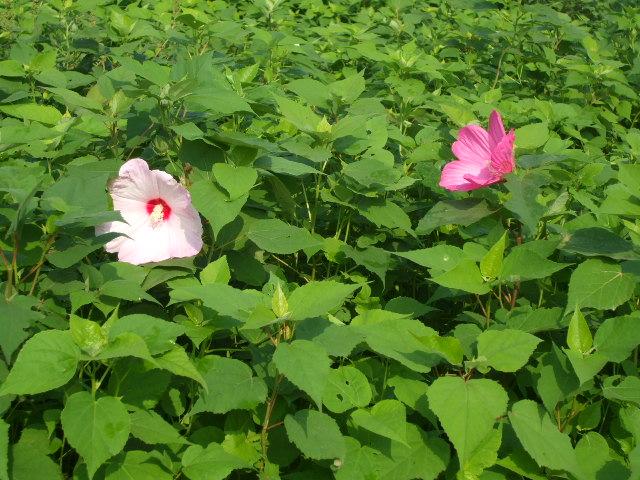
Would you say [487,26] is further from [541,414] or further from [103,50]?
[541,414]

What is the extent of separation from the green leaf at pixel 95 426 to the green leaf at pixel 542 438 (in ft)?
2.50

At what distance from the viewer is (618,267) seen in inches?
68.7

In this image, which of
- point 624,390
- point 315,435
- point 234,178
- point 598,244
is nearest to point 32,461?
point 315,435

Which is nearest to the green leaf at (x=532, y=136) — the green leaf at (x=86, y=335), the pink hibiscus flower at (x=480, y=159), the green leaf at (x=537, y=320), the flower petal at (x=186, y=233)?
the pink hibiscus flower at (x=480, y=159)

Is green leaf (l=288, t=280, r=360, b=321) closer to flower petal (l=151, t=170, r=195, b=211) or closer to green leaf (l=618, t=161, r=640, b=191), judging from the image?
flower petal (l=151, t=170, r=195, b=211)

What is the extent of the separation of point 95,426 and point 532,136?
1378 millimetres

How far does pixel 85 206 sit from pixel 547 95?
10.7ft

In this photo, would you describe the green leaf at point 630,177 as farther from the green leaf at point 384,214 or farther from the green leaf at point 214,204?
the green leaf at point 214,204

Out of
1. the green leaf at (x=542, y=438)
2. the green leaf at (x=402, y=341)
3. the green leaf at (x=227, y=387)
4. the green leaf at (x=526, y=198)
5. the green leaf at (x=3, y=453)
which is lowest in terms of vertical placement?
the green leaf at (x=542, y=438)

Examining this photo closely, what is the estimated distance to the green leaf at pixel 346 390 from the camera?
160 centimetres

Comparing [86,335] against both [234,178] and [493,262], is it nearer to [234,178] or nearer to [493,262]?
[234,178]

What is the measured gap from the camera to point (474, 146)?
6.44 feet

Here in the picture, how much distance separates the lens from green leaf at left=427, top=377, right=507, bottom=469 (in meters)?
1.37

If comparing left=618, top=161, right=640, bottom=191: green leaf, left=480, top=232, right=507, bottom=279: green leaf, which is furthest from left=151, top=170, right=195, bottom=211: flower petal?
left=618, top=161, right=640, bottom=191: green leaf
